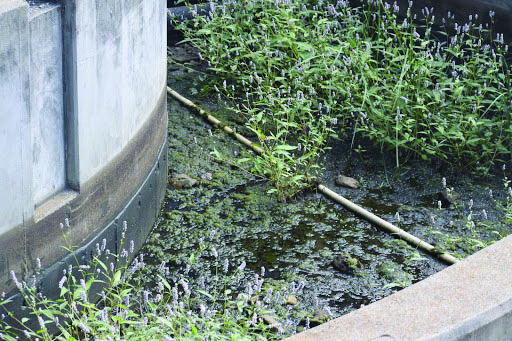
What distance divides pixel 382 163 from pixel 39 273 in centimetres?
234

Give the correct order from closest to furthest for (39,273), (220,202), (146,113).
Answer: (39,273), (146,113), (220,202)

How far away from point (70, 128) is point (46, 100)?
18cm

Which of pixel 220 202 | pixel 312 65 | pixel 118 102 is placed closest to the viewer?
pixel 118 102

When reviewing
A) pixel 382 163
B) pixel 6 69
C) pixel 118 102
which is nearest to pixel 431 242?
pixel 382 163

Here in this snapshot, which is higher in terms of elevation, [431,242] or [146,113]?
[146,113]

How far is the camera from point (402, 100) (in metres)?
4.68

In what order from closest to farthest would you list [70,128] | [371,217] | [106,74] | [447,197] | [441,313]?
1. [441,313]
2. [70,128]
3. [106,74]
4. [371,217]
5. [447,197]

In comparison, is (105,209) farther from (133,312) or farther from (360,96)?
(360,96)

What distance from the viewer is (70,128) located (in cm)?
304

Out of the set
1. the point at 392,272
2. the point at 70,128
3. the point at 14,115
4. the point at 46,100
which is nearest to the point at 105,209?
the point at 70,128

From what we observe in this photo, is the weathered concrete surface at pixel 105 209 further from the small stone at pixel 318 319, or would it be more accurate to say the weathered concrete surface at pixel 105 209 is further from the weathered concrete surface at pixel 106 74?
the small stone at pixel 318 319

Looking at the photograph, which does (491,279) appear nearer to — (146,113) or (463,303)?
(463,303)

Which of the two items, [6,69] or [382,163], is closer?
[6,69]

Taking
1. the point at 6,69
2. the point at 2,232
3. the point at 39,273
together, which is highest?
the point at 6,69
